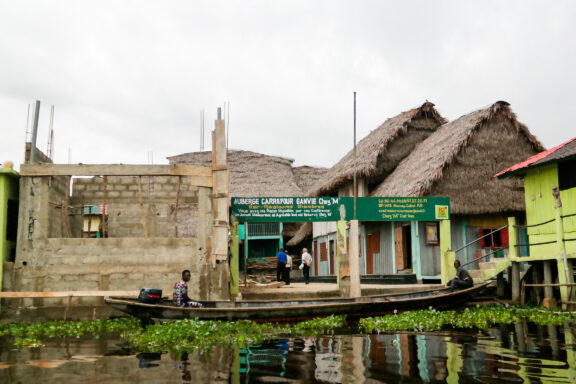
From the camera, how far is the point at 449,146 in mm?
19203

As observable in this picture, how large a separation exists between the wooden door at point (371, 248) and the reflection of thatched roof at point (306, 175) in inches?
510

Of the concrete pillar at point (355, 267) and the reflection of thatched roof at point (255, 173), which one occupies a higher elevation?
the reflection of thatched roof at point (255, 173)

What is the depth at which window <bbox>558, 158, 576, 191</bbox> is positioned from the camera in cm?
1391

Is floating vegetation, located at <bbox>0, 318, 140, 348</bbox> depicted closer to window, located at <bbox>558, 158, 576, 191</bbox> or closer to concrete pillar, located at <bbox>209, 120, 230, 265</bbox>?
concrete pillar, located at <bbox>209, 120, 230, 265</bbox>

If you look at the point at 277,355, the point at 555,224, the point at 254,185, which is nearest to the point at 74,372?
the point at 277,355

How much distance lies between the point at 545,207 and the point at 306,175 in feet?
73.9

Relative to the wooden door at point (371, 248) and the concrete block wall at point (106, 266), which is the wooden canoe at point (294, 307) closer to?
the concrete block wall at point (106, 266)

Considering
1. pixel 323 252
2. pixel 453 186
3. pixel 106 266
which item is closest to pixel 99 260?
pixel 106 266

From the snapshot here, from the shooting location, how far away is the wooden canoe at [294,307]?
10703 millimetres

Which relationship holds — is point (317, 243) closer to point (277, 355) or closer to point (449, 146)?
point (449, 146)

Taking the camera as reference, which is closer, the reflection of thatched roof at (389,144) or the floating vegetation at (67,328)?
the floating vegetation at (67,328)

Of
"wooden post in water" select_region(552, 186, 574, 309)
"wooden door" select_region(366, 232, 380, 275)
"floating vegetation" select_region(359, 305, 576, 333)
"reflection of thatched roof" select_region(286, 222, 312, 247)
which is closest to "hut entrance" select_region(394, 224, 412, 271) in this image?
"wooden door" select_region(366, 232, 380, 275)

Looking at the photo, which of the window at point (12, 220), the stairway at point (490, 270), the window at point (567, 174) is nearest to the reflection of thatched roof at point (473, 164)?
the stairway at point (490, 270)

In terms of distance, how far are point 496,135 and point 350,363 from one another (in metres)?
16.1
